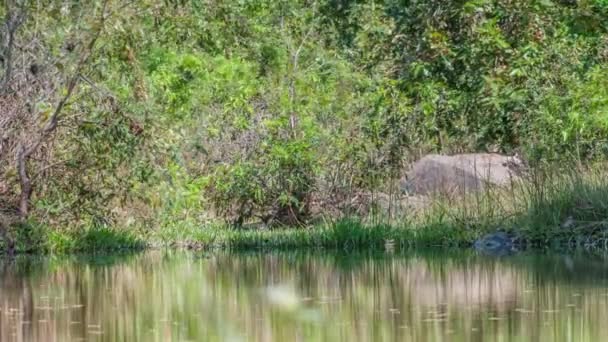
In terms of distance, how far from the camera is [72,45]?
17.7 meters

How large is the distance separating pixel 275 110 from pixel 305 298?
900cm

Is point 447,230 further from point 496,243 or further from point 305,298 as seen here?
point 305,298

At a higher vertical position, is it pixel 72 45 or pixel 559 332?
pixel 72 45

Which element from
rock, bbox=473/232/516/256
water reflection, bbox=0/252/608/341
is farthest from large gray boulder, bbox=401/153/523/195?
water reflection, bbox=0/252/608/341

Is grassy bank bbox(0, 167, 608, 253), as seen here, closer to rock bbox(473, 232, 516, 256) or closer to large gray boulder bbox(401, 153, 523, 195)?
rock bbox(473, 232, 516, 256)

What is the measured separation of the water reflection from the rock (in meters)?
0.99

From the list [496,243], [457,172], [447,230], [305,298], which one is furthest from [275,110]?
[305,298]

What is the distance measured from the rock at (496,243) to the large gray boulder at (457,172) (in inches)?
78.7

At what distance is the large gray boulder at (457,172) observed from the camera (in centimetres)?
2073

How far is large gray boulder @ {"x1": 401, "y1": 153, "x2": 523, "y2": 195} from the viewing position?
20734 millimetres

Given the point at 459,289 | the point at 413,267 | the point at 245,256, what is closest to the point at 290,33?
the point at 245,256

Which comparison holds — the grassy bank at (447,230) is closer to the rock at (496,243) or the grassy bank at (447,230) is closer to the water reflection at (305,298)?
the rock at (496,243)

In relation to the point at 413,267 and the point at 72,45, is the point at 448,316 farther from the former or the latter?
the point at 72,45

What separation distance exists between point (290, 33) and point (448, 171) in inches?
269
